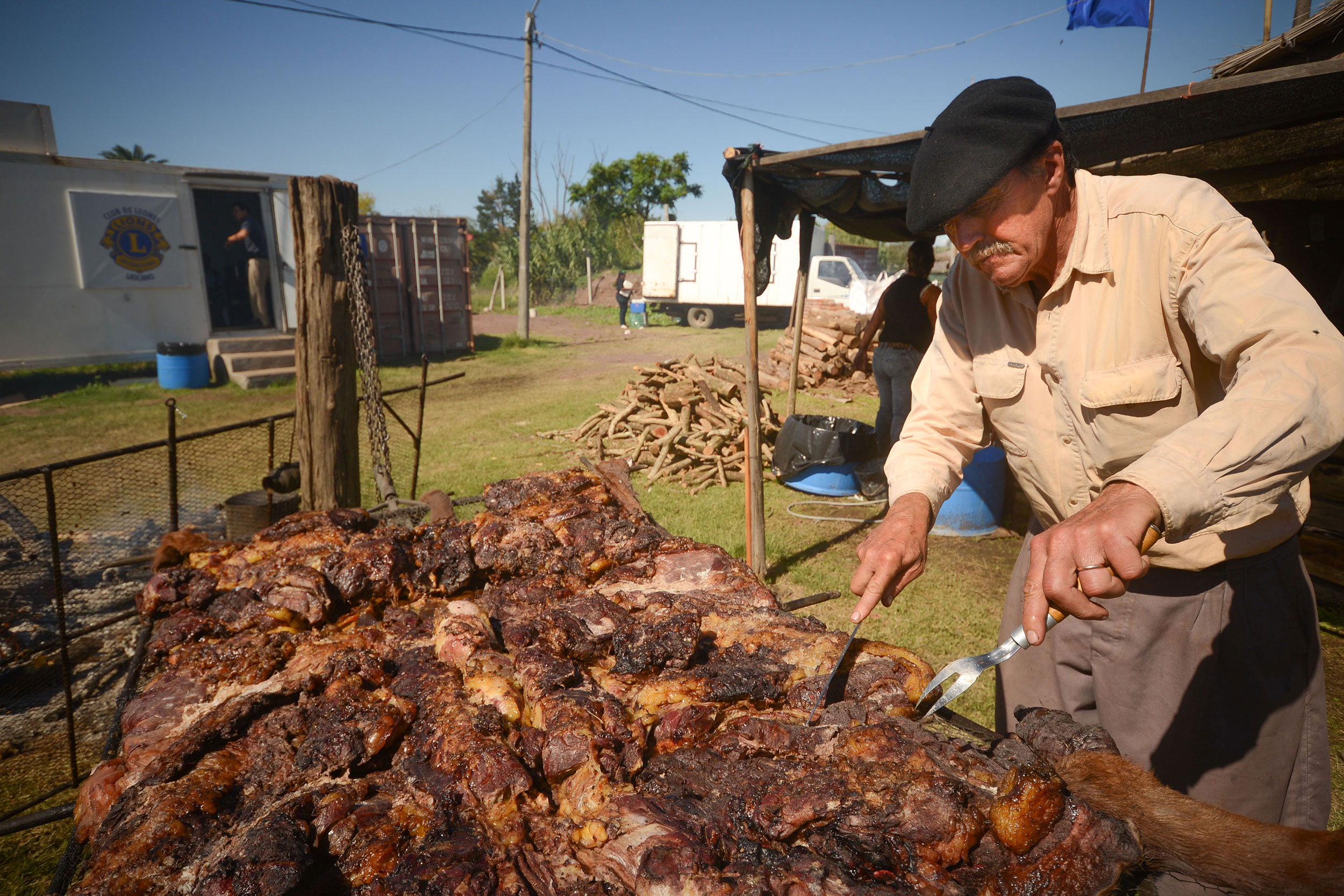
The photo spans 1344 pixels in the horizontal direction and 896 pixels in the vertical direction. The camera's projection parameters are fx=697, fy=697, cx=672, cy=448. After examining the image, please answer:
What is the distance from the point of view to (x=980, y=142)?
188 centimetres

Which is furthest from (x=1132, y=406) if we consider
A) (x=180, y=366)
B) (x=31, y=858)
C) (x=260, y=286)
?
(x=260, y=286)

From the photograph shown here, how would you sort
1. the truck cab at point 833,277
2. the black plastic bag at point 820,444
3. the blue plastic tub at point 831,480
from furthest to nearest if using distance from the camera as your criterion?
the truck cab at point 833,277, the blue plastic tub at point 831,480, the black plastic bag at point 820,444

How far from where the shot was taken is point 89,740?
4145 mm

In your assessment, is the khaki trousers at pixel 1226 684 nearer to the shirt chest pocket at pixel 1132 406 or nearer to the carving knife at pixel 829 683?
the shirt chest pocket at pixel 1132 406

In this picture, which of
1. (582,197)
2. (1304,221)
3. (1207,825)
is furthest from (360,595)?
(582,197)

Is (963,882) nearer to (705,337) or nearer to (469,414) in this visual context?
(469,414)

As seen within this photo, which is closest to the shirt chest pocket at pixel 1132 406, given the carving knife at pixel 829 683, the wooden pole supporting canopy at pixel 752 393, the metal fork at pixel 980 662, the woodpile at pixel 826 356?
the metal fork at pixel 980 662

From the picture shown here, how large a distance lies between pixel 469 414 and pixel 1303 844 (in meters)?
11.9

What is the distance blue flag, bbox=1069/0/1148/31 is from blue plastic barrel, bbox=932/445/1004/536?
6114 mm

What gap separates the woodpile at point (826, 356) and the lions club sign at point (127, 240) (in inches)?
484

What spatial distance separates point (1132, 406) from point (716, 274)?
23.4 meters

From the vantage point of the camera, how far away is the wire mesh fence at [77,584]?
3869 mm

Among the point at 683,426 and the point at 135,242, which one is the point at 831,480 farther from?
the point at 135,242

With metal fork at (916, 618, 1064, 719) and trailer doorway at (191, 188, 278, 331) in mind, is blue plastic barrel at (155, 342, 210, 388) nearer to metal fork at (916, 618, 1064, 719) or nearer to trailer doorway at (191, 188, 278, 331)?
trailer doorway at (191, 188, 278, 331)
